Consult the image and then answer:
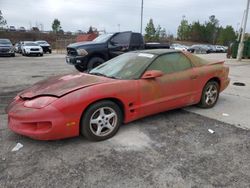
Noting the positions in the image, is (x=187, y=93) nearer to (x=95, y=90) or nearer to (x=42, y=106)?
(x=95, y=90)

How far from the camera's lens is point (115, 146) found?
12.0 ft

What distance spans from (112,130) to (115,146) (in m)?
0.34

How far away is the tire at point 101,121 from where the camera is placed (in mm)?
3660

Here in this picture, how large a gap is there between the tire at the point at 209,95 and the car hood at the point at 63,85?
2272 millimetres

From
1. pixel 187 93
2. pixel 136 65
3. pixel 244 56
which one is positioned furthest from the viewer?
pixel 244 56

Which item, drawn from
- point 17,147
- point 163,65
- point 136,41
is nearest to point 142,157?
point 17,147

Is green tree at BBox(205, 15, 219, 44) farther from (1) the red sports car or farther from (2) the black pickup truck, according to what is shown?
(1) the red sports car

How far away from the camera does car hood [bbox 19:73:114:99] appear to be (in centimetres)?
367

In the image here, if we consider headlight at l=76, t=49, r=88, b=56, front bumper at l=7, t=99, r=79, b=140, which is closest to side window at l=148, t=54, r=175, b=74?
front bumper at l=7, t=99, r=79, b=140

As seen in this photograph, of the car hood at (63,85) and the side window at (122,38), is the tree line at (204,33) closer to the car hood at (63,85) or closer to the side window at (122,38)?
the side window at (122,38)

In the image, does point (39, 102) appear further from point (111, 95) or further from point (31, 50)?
point (31, 50)

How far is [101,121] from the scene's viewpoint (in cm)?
380

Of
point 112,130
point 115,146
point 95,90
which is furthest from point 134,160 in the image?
point 95,90

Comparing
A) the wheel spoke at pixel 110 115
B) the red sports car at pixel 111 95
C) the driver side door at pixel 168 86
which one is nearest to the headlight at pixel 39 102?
the red sports car at pixel 111 95
